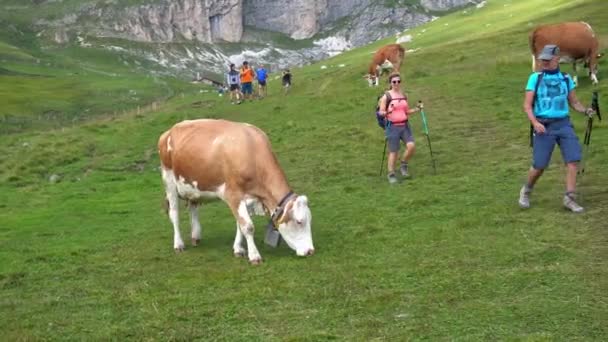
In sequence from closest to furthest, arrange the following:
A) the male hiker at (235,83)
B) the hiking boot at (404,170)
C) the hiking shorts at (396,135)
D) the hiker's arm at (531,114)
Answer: the hiker's arm at (531,114) → the hiking shorts at (396,135) → the hiking boot at (404,170) → the male hiker at (235,83)

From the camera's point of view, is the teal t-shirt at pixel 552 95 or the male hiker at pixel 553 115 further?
the teal t-shirt at pixel 552 95

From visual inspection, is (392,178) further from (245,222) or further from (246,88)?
(246,88)

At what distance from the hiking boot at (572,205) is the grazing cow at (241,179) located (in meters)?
4.50

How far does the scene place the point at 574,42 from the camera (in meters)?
28.7

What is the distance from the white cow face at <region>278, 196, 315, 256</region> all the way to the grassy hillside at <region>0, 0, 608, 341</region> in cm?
32

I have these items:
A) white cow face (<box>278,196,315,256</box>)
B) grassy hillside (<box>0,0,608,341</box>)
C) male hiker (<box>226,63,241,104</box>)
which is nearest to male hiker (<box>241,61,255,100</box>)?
male hiker (<box>226,63,241,104</box>)

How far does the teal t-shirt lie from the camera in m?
12.8

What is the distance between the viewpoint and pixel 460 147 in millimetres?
21766

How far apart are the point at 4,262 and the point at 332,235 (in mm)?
6248

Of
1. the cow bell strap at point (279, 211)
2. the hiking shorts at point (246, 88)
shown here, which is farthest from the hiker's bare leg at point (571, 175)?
the hiking shorts at point (246, 88)

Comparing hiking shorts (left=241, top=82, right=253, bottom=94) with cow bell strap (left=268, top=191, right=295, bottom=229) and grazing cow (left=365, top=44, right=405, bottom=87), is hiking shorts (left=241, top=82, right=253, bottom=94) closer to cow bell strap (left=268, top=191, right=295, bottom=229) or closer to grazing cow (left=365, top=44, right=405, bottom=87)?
grazing cow (left=365, top=44, right=405, bottom=87)

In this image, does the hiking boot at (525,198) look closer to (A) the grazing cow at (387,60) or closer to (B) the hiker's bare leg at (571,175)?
(B) the hiker's bare leg at (571,175)

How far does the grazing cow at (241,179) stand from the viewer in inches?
481

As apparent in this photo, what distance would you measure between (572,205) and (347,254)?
13.4 feet
